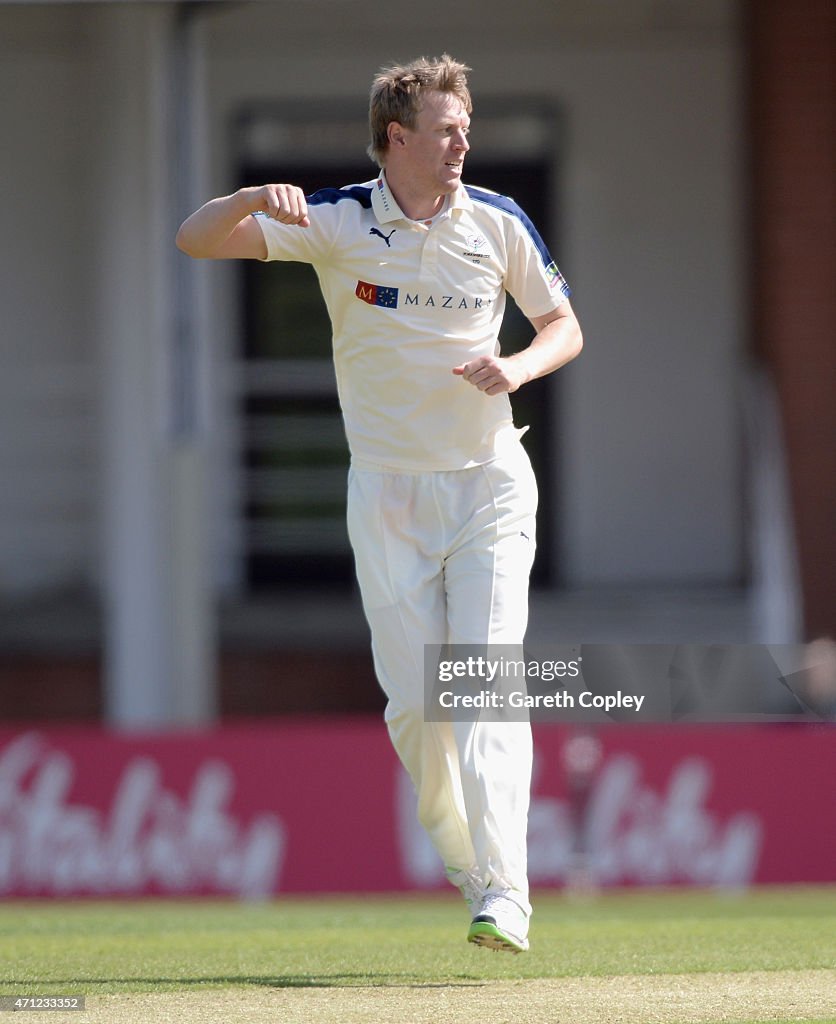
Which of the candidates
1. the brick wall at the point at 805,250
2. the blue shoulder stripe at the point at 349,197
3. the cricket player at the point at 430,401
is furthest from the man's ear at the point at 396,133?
the brick wall at the point at 805,250

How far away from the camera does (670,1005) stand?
392 cm

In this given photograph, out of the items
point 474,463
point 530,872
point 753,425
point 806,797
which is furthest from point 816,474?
point 474,463

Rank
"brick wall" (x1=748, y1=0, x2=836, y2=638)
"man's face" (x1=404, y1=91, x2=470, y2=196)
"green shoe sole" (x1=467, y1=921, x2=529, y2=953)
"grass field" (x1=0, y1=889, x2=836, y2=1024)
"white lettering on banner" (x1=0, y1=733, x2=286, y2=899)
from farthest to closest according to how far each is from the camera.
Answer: "brick wall" (x1=748, y1=0, x2=836, y2=638) → "white lettering on banner" (x1=0, y1=733, x2=286, y2=899) → "man's face" (x1=404, y1=91, x2=470, y2=196) → "green shoe sole" (x1=467, y1=921, x2=529, y2=953) → "grass field" (x1=0, y1=889, x2=836, y2=1024)

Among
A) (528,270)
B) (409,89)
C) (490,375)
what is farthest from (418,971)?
(409,89)

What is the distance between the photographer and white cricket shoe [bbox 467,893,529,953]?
13.3 ft

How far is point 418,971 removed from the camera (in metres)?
4.55

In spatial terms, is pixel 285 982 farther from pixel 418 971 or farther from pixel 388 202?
pixel 388 202

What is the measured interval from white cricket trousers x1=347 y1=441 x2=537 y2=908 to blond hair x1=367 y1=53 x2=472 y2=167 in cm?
79

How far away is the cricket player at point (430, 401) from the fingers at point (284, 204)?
0.12 metres

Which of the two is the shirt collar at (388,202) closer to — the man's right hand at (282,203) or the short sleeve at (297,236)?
the short sleeve at (297,236)

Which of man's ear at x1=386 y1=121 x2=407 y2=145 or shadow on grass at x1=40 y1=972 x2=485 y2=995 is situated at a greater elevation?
man's ear at x1=386 y1=121 x2=407 y2=145

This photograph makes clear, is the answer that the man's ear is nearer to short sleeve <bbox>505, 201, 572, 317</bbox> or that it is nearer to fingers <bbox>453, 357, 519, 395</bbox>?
short sleeve <bbox>505, 201, 572, 317</bbox>

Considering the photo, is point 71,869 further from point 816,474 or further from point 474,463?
point 474,463

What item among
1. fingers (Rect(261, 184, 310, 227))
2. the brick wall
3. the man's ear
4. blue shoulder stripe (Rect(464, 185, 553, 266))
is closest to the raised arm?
fingers (Rect(261, 184, 310, 227))
